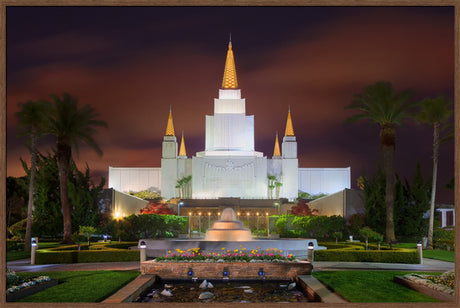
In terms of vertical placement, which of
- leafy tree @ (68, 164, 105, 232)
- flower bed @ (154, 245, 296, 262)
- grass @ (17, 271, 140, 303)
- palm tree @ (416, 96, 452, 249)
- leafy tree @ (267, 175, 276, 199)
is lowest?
grass @ (17, 271, 140, 303)

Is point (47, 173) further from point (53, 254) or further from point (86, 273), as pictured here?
point (86, 273)

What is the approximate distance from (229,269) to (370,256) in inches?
275

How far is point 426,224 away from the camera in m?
27.9

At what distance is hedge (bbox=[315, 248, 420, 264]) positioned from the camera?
16578 millimetres

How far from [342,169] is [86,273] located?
191ft

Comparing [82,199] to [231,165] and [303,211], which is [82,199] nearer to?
[303,211]

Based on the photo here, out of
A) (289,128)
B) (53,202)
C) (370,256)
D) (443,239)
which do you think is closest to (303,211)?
(443,239)

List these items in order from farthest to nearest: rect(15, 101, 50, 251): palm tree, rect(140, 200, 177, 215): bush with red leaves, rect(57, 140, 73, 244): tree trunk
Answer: rect(140, 200, 177, 215): bush with red leaves, rect(57, 140, 73, 244): tree trunk, rect(15, 101, 50, 251): palm tree

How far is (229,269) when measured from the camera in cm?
1202

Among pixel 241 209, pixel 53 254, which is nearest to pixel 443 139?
pixel 53 254

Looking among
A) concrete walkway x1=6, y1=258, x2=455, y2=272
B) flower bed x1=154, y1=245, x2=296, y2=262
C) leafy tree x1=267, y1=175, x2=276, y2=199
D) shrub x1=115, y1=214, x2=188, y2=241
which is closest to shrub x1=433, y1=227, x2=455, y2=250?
concrete walkway x1=6, y1=258, x2=455, y2=272

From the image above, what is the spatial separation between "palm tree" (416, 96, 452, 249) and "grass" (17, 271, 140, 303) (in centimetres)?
1705

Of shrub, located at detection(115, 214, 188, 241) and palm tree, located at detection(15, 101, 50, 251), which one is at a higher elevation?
palm tree, located at detection(15, 101, 50, 251)

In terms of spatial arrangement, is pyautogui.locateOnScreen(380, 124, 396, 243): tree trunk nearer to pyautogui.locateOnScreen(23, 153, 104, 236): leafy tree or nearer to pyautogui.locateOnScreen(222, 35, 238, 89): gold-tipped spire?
pyautogui.locateOnScreen(23, 153, 104, 236): leafy tree
